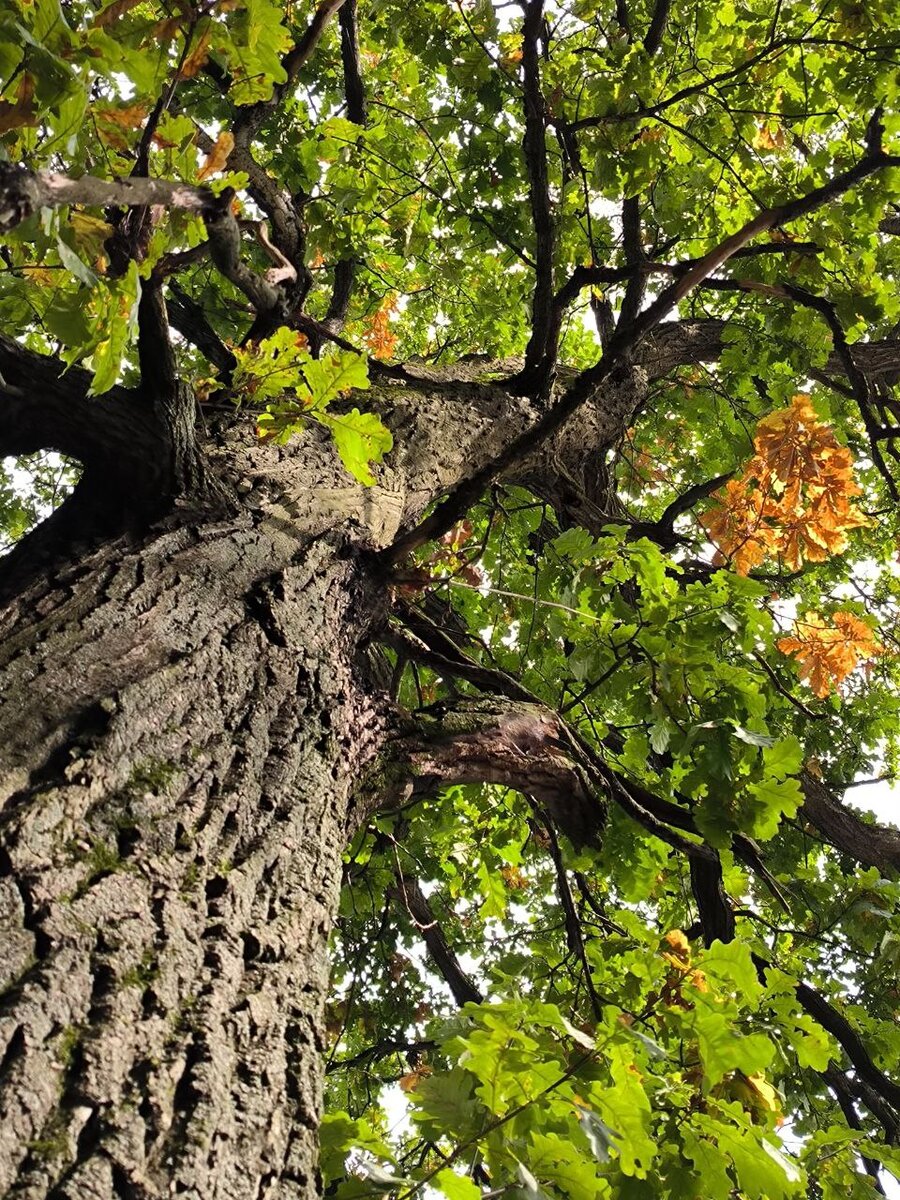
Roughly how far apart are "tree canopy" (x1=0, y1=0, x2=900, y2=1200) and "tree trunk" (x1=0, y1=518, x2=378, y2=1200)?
12.1 inches

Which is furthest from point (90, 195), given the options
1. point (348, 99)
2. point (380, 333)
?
point (380, 333)

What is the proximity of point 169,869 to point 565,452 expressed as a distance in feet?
9.61

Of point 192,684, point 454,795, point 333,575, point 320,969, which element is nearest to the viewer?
point 320,969

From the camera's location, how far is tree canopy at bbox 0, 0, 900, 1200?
136 centimetres

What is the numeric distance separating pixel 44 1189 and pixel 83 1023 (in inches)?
6.7

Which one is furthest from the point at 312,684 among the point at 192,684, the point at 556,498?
the point at 556,498

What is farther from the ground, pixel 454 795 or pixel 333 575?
pixel 333 575

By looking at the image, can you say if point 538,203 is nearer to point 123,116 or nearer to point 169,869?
point 123,116

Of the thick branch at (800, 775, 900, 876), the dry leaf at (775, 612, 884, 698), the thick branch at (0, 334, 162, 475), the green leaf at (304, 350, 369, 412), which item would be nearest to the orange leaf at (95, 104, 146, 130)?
the thick branch at (0, 334, 162, 475)

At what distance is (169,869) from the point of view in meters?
1.13

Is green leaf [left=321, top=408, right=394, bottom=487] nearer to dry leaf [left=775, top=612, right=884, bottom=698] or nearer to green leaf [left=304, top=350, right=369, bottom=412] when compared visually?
green leaf [left=304, top=350, right=369, bottom=412]

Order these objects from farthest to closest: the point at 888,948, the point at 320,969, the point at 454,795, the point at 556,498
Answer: the point at 556,498 < the point at 454,795 < the point at 888,948 < the point at 320,969

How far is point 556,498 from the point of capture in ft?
13.1

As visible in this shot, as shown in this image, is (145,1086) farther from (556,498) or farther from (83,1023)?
(556,498)
